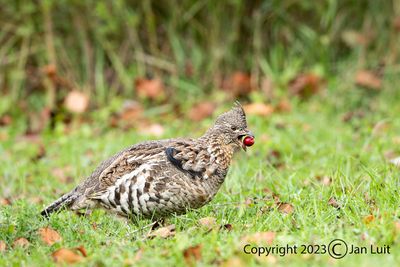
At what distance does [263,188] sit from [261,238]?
197cm

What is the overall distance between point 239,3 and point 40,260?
23.4 feet

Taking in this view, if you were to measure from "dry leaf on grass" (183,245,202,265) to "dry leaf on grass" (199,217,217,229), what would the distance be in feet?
2.56

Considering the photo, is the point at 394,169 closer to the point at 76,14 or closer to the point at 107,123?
the point at 107,123

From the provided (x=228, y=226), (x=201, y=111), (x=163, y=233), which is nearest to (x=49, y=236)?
(x=163, y=233)

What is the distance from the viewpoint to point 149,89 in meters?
Answer: 11.4

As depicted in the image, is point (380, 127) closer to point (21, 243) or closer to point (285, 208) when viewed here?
point (285, 208)

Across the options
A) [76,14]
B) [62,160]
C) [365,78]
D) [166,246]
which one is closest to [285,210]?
[166,246]

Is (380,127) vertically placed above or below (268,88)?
below

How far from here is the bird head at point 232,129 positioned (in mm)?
6195

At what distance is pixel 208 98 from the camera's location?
11.5 meters

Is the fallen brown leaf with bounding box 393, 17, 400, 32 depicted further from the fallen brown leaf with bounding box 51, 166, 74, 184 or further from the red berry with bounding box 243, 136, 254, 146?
the red berry with bounding box 243, 136, 254, 146

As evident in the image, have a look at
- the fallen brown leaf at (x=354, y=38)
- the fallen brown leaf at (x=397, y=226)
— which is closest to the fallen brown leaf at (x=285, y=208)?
the fallen brown leaf at (x=397, y=226)
